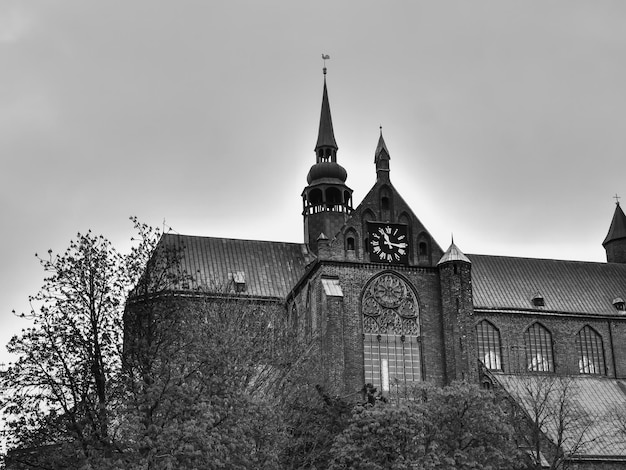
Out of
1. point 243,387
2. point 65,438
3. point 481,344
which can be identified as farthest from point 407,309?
point 65,438

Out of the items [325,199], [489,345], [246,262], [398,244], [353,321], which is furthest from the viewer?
[325,199]

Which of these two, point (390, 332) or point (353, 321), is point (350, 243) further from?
point (390, 332)

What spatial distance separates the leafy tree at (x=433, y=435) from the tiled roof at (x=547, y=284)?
21.0m

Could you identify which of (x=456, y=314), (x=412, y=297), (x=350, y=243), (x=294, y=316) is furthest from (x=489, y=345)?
(x=350, y=243)

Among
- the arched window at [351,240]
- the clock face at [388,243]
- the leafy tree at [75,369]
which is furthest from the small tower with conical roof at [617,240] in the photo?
the leafy tree at [75,369]

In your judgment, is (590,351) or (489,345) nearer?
(489,345)

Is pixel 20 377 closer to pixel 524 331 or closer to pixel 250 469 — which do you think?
pixel 250 469

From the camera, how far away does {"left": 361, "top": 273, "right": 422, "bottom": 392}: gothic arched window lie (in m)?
56.0

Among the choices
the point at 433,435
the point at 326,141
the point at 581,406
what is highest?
the point at 326,141

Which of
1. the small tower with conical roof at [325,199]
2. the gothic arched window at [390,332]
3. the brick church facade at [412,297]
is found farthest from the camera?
the small tower with conical roof at [325,199]

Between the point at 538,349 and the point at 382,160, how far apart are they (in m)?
17.3

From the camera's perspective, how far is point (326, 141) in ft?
240

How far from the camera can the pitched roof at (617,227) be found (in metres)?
76.8

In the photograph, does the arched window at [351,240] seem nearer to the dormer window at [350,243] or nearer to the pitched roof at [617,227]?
the dormer window at [350,243]
